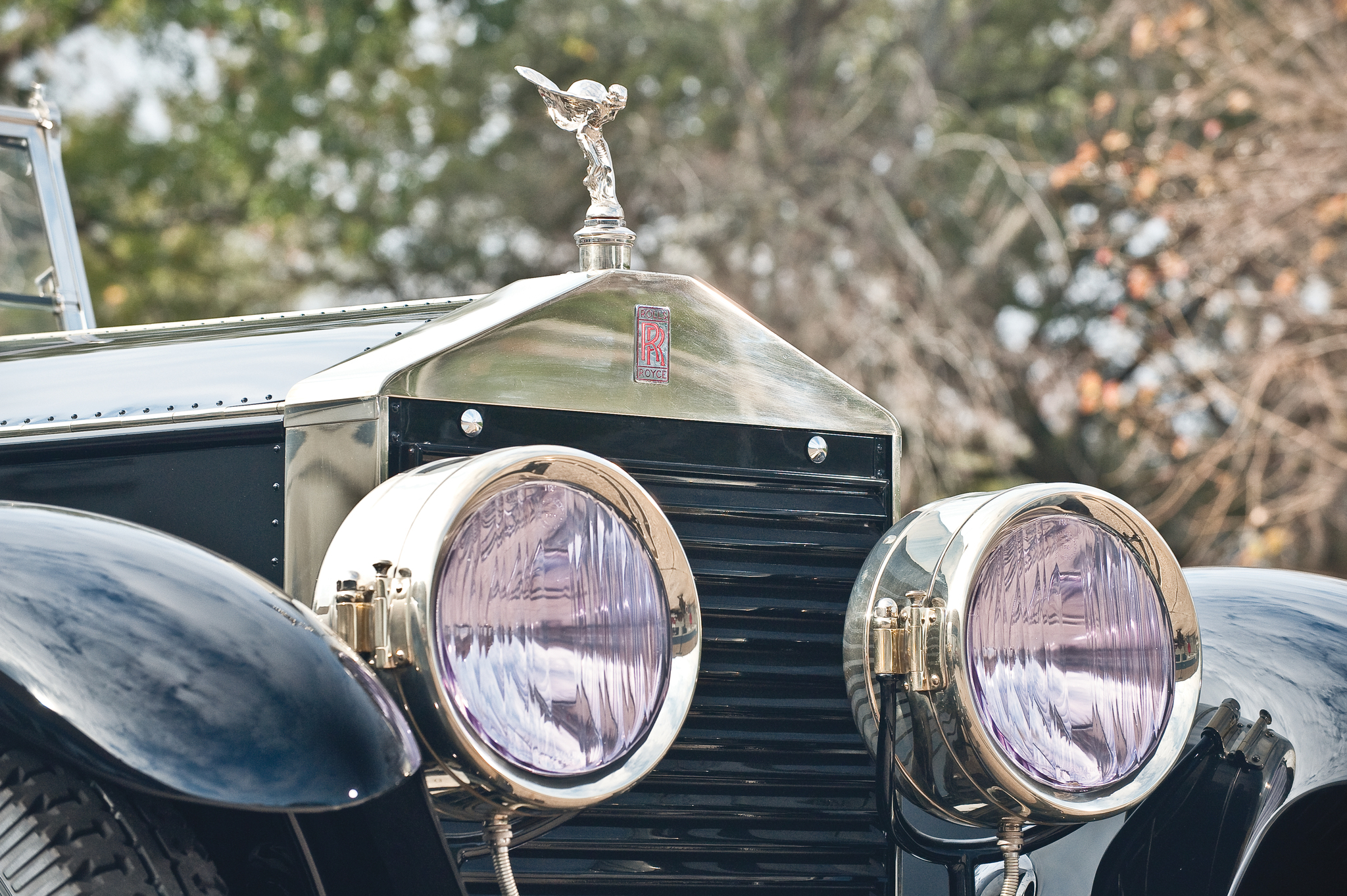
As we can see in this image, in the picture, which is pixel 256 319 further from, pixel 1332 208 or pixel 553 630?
pixel 1332 208

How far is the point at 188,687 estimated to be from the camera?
115 centimetres

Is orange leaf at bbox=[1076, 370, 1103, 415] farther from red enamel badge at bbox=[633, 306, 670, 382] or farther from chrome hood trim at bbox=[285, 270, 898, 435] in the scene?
red enamel badge at bbox=[633, 306, 670, 382]

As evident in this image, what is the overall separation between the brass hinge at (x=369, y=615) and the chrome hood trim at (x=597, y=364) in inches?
11.2

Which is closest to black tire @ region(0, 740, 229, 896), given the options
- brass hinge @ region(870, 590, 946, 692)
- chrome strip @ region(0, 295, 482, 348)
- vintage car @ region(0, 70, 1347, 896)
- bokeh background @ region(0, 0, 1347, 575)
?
vintage car @ region(0, 70, 1347, 896)

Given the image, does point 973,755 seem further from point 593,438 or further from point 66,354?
point 66,354

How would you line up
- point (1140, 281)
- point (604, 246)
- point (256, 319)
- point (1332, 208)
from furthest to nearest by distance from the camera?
point (1140, 281) → point (1332, 208) → point (256, 319) → point (604, 246)

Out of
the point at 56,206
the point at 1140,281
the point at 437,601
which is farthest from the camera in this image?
the point at 1140,281

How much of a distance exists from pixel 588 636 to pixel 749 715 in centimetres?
43

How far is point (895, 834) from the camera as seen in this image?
174cm

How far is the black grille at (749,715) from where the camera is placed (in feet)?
5.36

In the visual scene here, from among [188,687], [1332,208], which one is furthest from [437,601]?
[1332,208]

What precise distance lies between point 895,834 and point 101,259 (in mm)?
9415

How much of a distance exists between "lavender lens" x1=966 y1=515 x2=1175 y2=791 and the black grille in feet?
0.98

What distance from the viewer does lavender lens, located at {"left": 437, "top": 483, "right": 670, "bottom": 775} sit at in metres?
1.28
